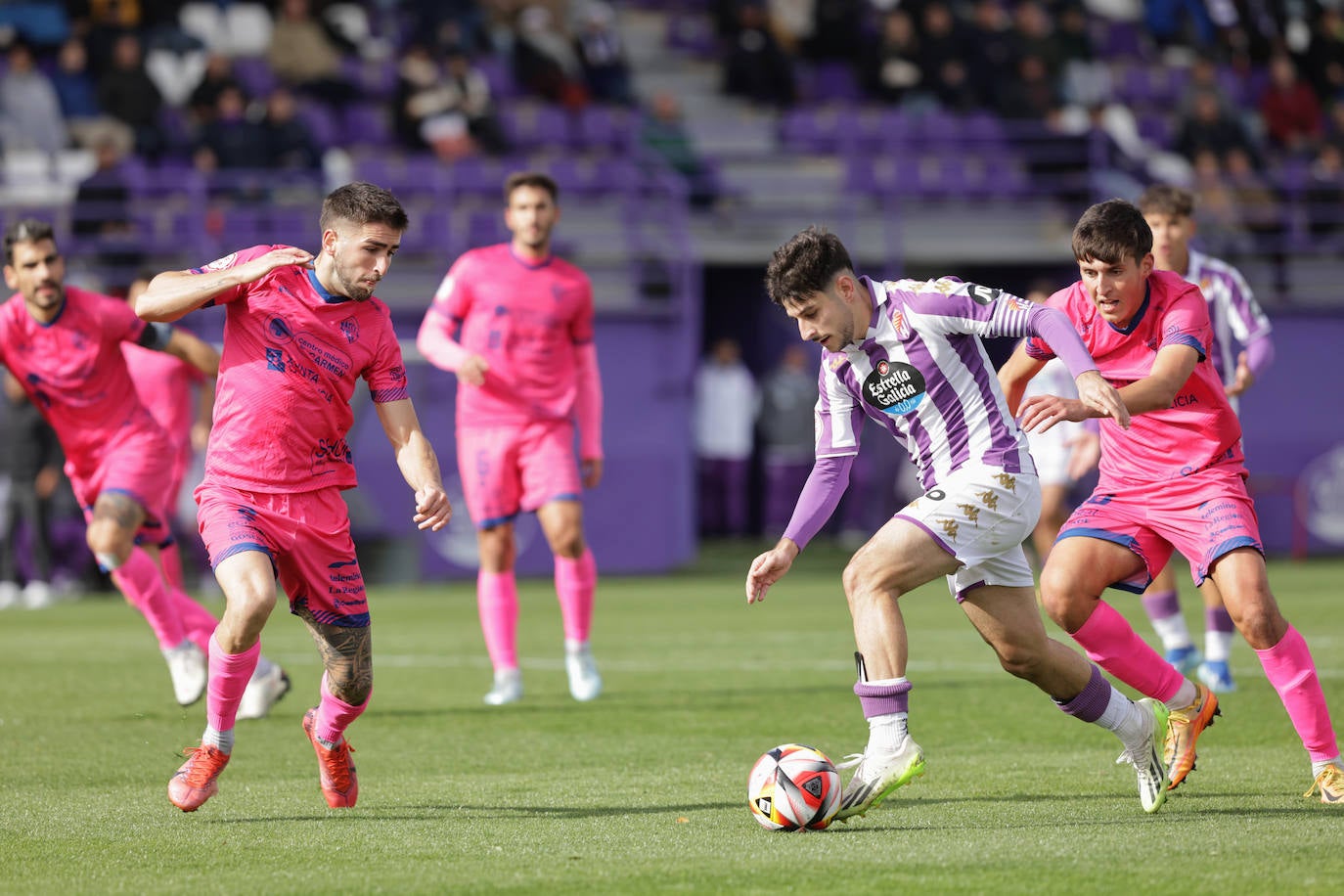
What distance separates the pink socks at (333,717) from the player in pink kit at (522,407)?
311cm

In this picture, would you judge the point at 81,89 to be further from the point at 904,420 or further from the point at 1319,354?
the point at 904,420

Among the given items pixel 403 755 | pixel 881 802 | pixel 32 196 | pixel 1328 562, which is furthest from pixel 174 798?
pixel 1328 562

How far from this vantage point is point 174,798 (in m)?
5.86

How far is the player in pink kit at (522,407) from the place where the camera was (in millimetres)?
9367

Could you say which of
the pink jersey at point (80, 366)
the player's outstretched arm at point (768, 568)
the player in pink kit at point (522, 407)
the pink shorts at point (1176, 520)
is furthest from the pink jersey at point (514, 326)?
the player's outstretched arm at point (768, 568)

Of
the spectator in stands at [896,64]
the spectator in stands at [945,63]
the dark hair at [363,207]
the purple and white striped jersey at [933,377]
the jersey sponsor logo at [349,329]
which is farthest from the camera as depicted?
the spectator in stands at [896,64]

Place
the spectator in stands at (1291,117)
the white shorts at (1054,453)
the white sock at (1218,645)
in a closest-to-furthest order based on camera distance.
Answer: the white sock at (1218,645)
the white shorts at (1054,453)
the spectator in stands at (1291,117)

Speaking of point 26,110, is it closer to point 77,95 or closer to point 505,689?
point 77,95

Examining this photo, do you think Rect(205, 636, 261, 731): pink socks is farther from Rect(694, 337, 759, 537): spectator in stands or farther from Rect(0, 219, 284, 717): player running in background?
Rect(694, 337, 759, 537): spectator in stands

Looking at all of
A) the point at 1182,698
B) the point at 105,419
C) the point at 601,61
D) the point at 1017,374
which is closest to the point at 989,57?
the point at 601,61

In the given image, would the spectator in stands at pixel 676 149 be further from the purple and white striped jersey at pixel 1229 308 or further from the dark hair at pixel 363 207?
the dark hair at pixel 363 207

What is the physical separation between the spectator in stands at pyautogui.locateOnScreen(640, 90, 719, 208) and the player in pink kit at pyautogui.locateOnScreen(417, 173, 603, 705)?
11.0 meters

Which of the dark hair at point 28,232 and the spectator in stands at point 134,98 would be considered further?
the spectator in stands at point 134,98

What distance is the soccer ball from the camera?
217 inches
